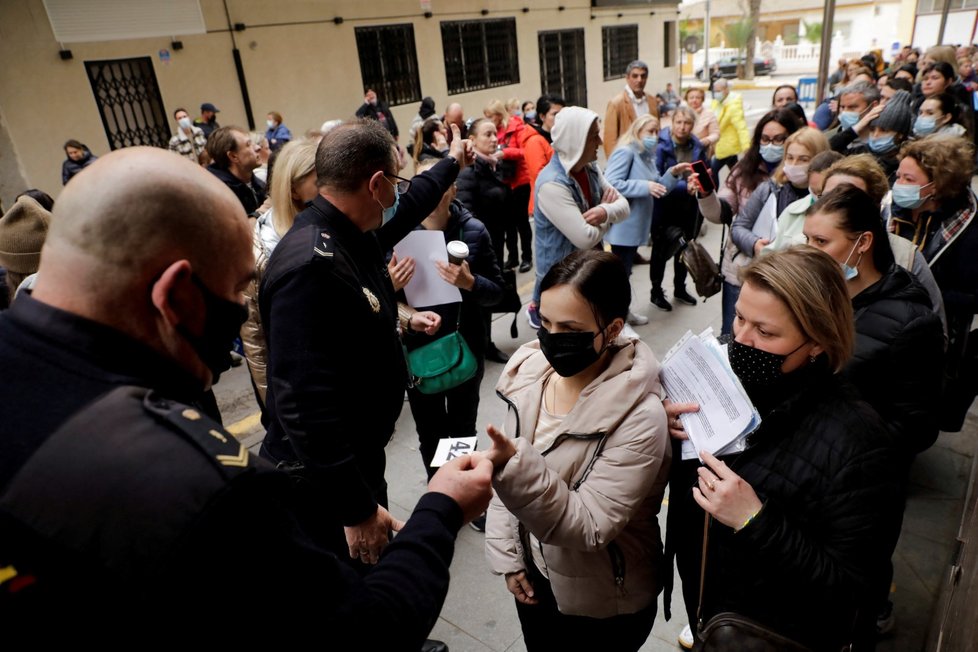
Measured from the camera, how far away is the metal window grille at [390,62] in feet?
43.3

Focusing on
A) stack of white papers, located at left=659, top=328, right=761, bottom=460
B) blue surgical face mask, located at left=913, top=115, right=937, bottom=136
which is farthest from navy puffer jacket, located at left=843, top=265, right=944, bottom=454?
blue surgical face mask, located at left=913, top=115, right=937, bottom=136

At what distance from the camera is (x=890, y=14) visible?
46.7 m

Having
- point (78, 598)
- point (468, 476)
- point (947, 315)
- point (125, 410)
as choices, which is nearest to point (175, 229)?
point (125, 410)

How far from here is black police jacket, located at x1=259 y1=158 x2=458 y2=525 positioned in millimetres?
1913

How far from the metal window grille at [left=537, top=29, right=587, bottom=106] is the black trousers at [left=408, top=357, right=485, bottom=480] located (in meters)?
16.0

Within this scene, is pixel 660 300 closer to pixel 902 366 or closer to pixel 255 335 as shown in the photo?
pixel 902 366

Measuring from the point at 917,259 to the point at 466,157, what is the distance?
230cm

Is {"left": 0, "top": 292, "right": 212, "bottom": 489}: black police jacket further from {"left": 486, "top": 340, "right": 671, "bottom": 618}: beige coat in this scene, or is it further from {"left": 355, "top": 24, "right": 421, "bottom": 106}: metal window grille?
{"left": 355, "top": 24, "right": 421, "bottom": 106}: metal window grille

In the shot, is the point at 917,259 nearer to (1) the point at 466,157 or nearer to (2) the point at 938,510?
(2) the point at 938,510

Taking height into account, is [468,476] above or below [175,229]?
below

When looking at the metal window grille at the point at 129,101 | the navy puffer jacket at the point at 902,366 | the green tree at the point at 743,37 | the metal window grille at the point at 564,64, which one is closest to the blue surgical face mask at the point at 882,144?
the navy puffer jacket at the point at 902,366

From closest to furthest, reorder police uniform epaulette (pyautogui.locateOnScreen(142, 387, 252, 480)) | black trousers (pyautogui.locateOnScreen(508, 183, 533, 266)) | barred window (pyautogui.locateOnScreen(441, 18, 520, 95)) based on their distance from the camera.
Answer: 1. police uniform epaulette (pyautogui.locateOnScreen(142, 387, 252, 480))
2. black trousers (pyautogui.locateOnScreen(508, 183, 533, 266))
3. barred window (pyautogui.locateOnScreen(441, 18, 520, 95))

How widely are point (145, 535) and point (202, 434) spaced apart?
16 cm

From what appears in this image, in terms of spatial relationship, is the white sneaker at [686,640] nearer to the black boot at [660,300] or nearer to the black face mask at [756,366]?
the black face mask at [756,366]
